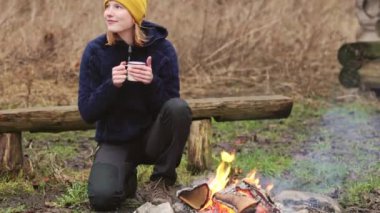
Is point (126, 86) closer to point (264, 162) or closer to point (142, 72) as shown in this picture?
point (142, 72)

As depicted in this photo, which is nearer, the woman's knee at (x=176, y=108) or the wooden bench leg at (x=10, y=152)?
the woman's knee at (x=176, y=108)

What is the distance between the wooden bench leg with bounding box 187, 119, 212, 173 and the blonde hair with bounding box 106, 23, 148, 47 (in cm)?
126

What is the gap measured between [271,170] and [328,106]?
3.85 meters

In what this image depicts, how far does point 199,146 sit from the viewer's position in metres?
6.04

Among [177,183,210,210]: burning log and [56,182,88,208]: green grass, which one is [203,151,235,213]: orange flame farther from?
[56,182,88,208]: green grass

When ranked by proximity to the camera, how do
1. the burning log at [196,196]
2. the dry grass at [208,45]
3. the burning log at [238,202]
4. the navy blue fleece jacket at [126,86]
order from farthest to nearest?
1. the dry grass at [208,45]
2. the navy blue fleece jacket at [126,86]
3. the burning log at [196,196]
4. the burning log at [238,202]

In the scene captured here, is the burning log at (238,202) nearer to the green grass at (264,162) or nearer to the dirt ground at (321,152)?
the dirt ground at (321,152)

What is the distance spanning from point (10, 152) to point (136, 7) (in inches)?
64.0

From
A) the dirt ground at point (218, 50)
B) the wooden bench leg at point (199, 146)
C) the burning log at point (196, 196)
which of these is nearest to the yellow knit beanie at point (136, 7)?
the burning log at point (196, 196)

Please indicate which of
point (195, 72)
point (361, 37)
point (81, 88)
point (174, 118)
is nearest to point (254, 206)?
point (174, 118)

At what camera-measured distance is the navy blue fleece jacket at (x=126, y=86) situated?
495cm

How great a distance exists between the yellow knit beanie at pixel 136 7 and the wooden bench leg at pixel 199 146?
4.59 feet

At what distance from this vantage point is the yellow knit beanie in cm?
477

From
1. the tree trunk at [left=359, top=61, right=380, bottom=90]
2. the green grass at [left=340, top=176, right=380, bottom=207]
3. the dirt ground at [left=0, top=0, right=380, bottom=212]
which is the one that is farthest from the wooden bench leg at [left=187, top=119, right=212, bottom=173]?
the tree trunk at [left=359, top=61, right=380, bottom=90]
